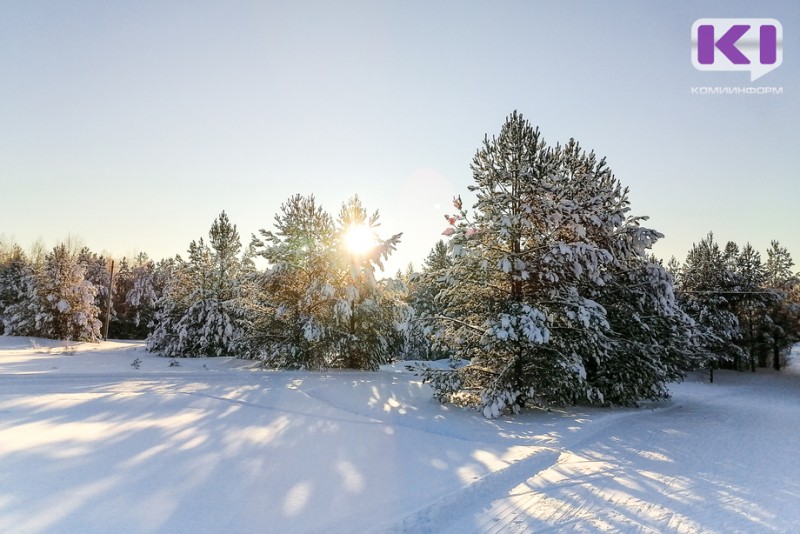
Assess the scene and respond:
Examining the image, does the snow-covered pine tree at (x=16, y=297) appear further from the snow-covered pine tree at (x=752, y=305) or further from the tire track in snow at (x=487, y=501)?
the snow-covered pine tree at (x=752, y=305)

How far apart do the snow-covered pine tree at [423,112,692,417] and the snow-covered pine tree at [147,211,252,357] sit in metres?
13.7

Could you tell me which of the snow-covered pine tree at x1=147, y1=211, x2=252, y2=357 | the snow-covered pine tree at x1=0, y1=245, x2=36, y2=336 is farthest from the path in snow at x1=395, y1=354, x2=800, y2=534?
the snow-covered pine tree at x1=0, y1=245, x2=36, y2=336

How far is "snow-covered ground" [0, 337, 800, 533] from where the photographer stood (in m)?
5.05

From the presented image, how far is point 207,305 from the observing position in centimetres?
2417

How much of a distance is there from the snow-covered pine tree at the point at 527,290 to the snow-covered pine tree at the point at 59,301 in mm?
25778

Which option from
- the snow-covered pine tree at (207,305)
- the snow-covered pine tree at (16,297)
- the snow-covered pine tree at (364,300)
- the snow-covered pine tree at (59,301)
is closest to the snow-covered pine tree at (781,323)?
the snow-covered pine tree at (364,300)

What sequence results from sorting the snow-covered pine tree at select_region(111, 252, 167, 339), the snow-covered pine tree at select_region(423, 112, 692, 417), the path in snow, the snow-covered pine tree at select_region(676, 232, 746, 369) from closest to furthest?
1. the path in snow
2. the snow-covered pine tree at select_region(423, 112, 692, 417)
3. the snow-covered pine tree at select_region(676, 232, 746, 369)
4. the snow-covered pine tree at select_region(111, 252, 167, 339)

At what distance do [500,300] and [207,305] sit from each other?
17.1 m

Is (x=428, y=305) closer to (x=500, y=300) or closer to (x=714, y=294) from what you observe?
(x=714, y=294)

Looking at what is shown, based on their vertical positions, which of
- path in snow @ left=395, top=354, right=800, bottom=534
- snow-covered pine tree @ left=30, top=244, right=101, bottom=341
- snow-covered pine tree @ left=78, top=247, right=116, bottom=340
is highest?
snow-covered pine tree @ left=78, top=247, right=116, bottom=340

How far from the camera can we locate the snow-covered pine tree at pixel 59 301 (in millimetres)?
28328

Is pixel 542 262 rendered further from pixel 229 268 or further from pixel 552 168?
pixel 229 268

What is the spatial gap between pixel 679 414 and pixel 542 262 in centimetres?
656

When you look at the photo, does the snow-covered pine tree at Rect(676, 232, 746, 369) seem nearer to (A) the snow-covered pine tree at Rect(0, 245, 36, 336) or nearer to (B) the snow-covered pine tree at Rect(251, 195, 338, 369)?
(B) the snow-covered pine tree at Rect(251, 195, 338, 369)
